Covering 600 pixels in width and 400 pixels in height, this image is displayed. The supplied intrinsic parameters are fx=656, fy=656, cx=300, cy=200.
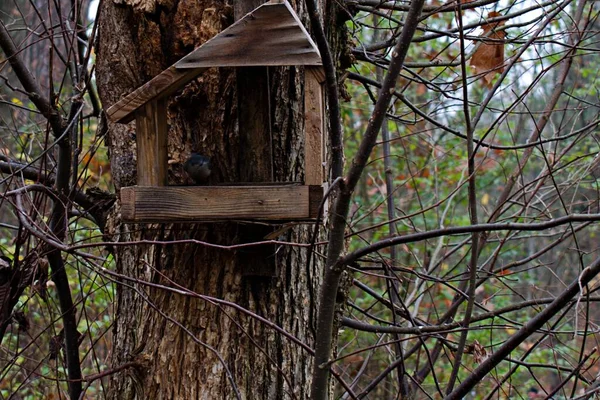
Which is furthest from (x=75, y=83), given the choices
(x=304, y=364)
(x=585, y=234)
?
(x=585, y=234)

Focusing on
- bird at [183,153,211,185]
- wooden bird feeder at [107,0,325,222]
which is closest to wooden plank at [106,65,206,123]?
wooden bird feeder at [107,0,325,222]

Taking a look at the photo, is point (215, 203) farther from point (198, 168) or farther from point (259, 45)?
point (259, 45)

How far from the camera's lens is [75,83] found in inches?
118

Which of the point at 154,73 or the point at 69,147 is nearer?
the point at 154,73

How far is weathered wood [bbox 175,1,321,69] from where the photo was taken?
1804 mm

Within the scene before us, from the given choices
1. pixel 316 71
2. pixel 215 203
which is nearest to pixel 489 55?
pixel 316 71

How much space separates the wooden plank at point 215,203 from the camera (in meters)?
1.85

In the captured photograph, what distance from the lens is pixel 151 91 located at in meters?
1.87

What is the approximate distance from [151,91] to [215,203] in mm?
368

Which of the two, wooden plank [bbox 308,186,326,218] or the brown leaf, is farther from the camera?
the brown leaf

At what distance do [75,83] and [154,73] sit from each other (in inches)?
40.2

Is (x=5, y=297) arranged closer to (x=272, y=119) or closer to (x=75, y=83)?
(x=75, y=83)


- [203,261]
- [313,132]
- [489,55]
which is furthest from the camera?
[489,55]

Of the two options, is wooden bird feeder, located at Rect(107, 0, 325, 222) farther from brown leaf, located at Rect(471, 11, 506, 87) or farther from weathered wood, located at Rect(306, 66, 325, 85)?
brown leaf, located at Rect(471, 11, 506, 87)
